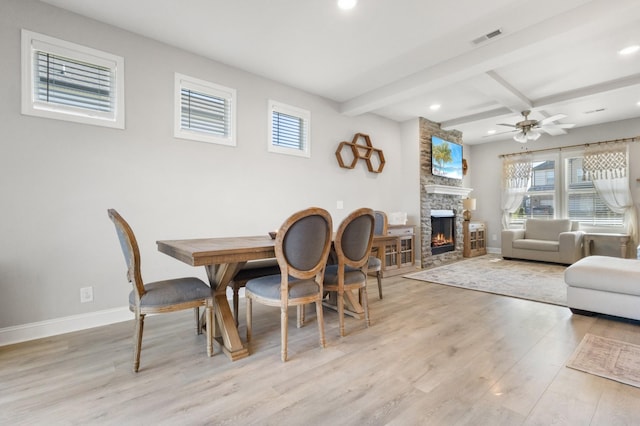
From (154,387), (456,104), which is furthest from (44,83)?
(456,104)

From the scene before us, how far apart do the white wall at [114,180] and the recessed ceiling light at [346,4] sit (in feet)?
5.29

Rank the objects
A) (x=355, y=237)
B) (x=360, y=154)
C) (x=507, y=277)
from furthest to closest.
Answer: (x=360, y=154)
(x=507, y=277)
(x=355, y=237)

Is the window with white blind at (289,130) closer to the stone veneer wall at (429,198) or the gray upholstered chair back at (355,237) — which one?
the gray upholstered chair back at (355,237)

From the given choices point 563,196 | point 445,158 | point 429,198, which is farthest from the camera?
point 563,196

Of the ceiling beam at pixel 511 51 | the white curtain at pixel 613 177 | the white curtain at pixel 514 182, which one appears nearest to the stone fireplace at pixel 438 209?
the white curtain at pixel 514 182

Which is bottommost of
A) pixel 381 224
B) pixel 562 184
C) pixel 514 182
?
pixel 381 224

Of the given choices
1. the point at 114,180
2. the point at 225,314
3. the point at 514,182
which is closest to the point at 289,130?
the point at 114,180

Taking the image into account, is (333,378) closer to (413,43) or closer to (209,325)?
(209,325)

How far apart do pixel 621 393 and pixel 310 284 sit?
1840 millimetres

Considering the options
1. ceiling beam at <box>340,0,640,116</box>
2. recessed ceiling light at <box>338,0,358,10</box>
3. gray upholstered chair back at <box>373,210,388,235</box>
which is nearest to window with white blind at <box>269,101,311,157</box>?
ceiling beam at <box>340,0,640,116</box>

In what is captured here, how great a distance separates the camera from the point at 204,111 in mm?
3389

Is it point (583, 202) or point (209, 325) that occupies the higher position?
point (583, 202)

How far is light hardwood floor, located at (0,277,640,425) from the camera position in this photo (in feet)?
4.83

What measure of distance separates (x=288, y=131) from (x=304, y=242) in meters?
2.52
